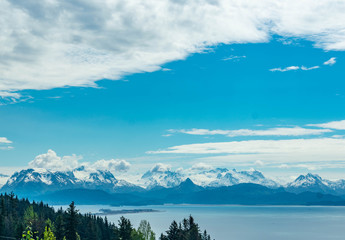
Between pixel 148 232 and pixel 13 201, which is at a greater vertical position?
pixel 13 201

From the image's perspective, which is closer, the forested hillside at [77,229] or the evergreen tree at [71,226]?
the evergreen tree at [71,226]

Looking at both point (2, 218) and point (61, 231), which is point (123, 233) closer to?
point (61, 231)

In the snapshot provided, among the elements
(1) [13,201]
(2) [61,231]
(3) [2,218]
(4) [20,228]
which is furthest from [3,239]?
(1) [13,201]

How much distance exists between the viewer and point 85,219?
162375 mm

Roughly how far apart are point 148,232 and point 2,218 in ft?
172

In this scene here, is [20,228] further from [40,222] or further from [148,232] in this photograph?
[148,232]

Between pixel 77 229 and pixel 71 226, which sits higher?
pixel 71 226

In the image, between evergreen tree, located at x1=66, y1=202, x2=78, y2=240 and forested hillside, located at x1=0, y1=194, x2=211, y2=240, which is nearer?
evergreen tree, located at x1=66, y1=202, x2=78, y2=240

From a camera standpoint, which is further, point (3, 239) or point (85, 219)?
point (85, 219)

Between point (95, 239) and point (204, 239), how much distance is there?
36.7 metres

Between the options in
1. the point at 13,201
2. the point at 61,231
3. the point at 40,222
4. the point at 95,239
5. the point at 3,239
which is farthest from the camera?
the point at 13,201

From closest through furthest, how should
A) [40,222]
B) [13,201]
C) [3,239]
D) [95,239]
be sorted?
[3,239], [95,239], [40,222], [13,201]

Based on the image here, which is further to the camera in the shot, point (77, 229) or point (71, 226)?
point (77, 229)

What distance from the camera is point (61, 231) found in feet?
257
